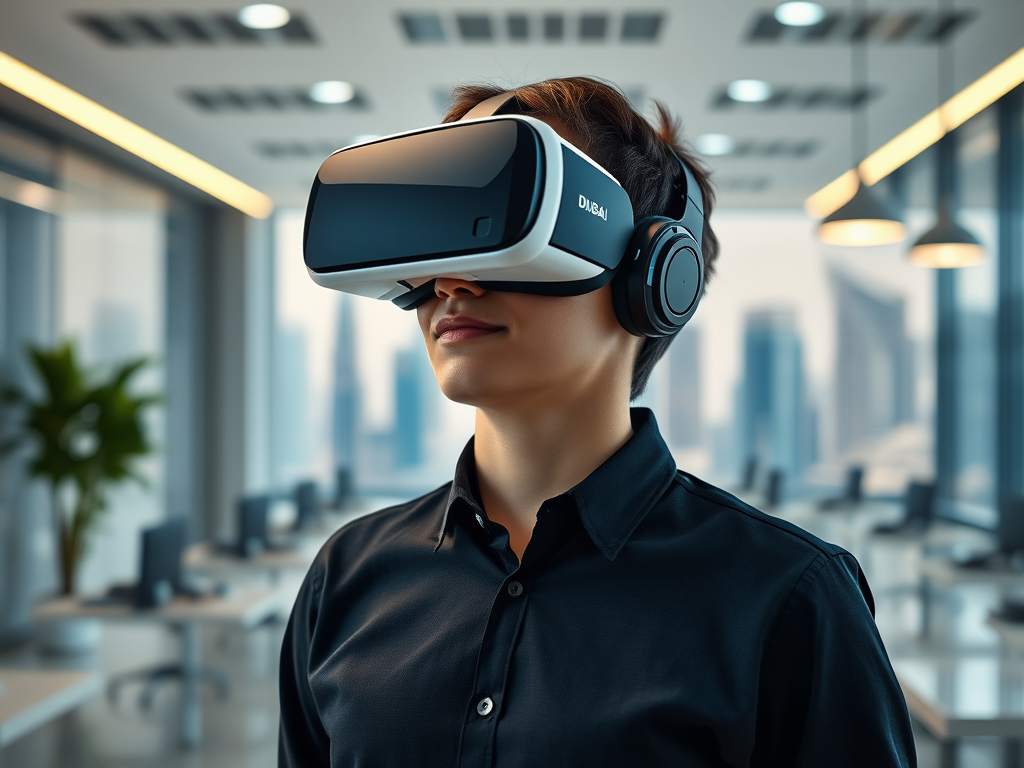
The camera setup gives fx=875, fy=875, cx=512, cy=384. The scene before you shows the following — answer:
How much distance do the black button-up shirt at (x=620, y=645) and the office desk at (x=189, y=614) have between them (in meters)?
3.18

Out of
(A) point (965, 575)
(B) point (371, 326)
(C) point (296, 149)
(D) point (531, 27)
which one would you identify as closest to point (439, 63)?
(D) point (531, 27)

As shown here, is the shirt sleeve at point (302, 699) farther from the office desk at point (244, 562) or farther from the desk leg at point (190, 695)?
the office desk at point (244, 562)

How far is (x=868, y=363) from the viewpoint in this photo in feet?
27.4

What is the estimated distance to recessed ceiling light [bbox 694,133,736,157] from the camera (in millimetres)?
6414

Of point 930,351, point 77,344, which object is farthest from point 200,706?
point 930,351

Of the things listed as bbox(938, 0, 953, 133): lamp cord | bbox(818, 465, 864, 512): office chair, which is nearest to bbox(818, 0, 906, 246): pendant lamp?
bbox(938, 0, 953, 133): lamp cord

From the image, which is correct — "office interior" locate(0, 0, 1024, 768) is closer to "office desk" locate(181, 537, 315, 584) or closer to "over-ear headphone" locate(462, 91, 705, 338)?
"office desk" locate(181, 537, 315, 584)

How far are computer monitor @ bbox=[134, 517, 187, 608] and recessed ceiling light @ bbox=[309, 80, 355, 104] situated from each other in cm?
271

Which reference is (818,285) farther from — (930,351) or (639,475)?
(639,475)

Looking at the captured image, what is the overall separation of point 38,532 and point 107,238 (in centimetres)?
224

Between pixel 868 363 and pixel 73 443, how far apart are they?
6812mm

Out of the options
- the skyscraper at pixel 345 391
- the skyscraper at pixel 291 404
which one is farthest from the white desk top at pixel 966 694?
the skyscraper at pixel 291 404

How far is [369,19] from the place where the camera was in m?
4.33

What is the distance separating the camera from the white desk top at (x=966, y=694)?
2.25m
